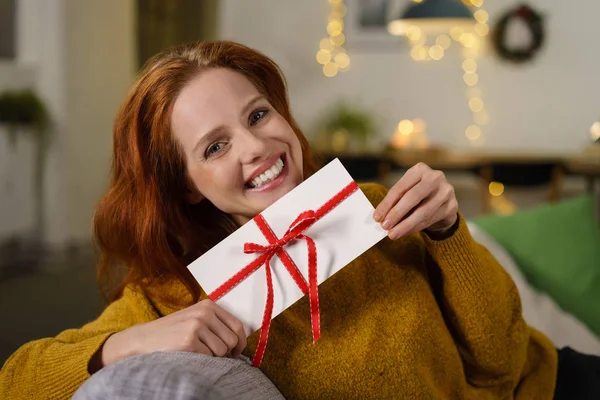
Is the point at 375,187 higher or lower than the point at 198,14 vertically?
higher

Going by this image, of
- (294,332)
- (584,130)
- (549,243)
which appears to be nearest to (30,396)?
(294,332)

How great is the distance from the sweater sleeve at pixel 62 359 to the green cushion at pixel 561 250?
140cm

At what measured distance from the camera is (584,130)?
6195 millimetres

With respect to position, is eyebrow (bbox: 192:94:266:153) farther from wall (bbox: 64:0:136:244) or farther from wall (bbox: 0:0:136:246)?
wall (bbox: 64:0:136:244)

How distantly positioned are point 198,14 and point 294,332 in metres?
6.21

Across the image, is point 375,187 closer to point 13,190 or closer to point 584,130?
point 13,190

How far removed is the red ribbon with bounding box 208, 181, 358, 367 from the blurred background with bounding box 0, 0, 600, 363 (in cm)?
314

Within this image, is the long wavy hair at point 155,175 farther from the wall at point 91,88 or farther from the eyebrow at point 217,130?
the wall at point 91,88

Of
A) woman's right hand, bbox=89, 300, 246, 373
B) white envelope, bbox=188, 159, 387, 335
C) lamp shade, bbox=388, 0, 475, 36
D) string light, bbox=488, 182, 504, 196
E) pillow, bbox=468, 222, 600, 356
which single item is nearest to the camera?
woman's right hand, bbox=89, 300, 246, 373

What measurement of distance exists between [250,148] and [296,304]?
0.29 m

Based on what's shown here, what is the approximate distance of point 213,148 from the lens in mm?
1203

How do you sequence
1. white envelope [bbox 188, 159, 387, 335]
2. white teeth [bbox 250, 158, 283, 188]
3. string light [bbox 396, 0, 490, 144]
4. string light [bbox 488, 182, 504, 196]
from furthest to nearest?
string light [bbox 396, 0, 490, 144]
string light [bbox 488, 182, 504, 196]
white teeth [bbox 250, 158, 283, 188]
white envelope [bbox 188, 159, 387, 335]

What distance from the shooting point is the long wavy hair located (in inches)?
49.1

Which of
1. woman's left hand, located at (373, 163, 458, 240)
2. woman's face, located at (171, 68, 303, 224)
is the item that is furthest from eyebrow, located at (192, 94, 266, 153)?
woman's left hand, located at (373, 163, 458, 240)
